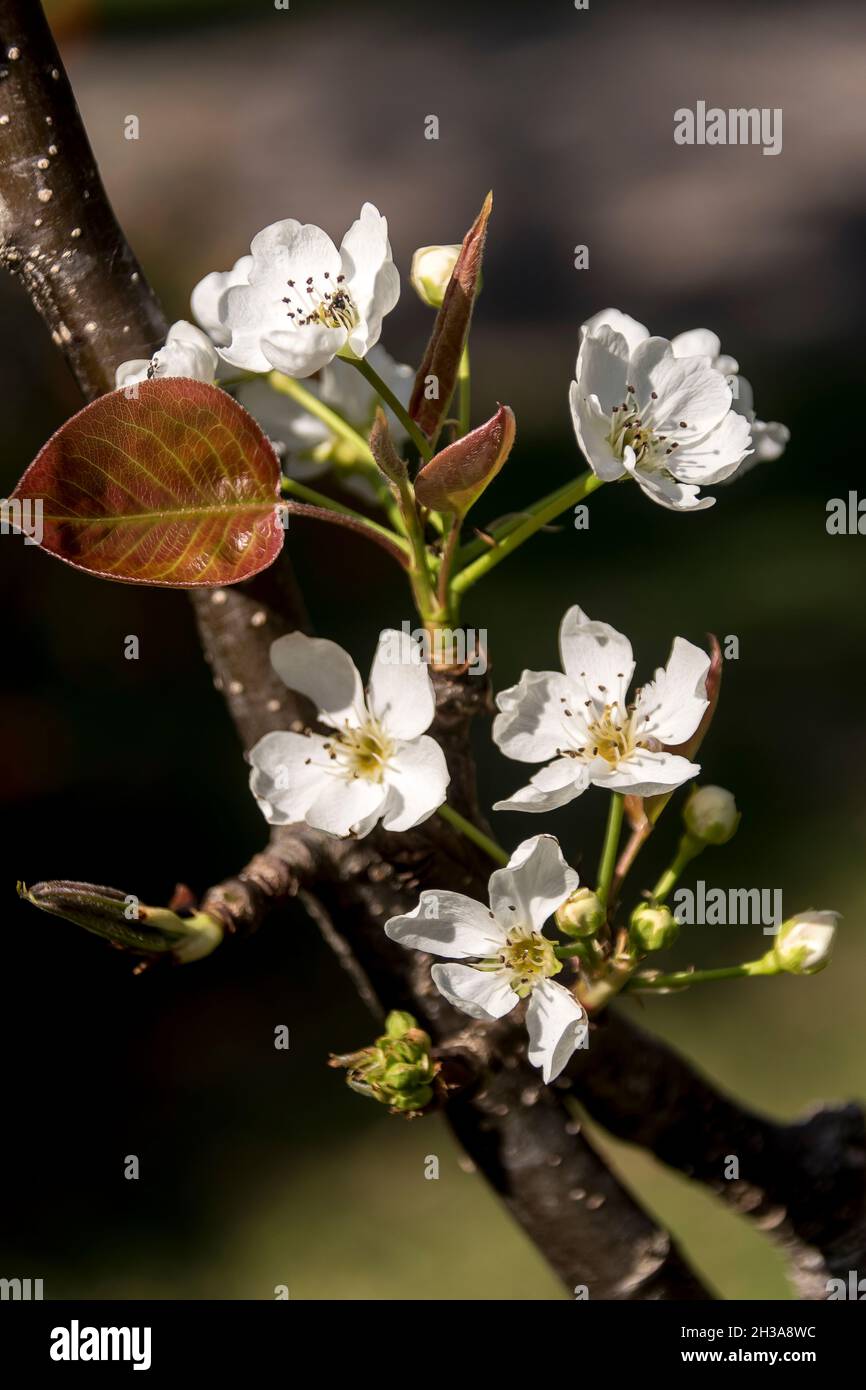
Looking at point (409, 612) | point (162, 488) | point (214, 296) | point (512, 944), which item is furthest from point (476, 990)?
point (409, 612)

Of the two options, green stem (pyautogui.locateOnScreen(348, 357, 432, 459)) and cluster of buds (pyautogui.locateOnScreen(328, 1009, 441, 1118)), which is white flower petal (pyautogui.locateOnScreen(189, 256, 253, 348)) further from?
cluster of buds (pyautogui.locateOnScreen(328, 1009, 441, 1118))

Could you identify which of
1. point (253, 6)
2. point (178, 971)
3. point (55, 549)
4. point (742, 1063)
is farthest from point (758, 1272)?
point (253, 6)

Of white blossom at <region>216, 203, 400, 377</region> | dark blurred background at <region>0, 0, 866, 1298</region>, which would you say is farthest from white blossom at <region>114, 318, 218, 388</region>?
dark blurred background at <region>0, 0, 866, 1298</region>

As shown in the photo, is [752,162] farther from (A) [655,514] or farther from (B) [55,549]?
(B) [55,549]

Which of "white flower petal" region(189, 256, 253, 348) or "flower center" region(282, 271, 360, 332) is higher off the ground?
"white flower petal" region(189, 256, 253, 348)

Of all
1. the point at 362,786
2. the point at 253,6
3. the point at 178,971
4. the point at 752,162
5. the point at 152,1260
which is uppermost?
the point at 253,6
